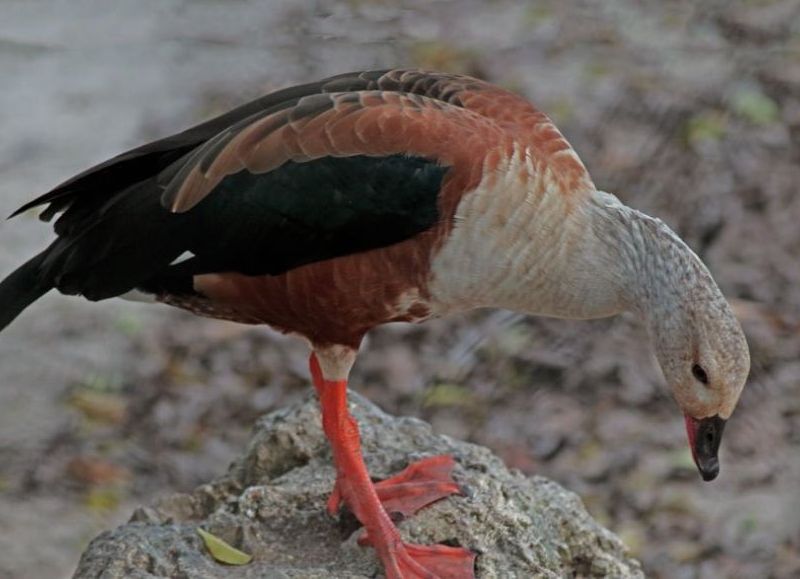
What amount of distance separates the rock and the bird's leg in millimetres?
73

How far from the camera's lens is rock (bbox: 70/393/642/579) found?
4.13 meters

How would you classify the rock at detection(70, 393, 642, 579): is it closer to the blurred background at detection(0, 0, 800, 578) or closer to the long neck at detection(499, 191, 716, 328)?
the long neck at detection(499, 191, 716, 328)

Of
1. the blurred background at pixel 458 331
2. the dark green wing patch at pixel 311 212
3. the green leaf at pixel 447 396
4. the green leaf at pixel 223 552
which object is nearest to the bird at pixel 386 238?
the dark green wing patch at pixel 311 212

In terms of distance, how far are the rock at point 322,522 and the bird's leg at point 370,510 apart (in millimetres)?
73

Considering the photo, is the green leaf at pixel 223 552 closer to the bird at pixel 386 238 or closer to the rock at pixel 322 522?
the rock at pixel 322 522

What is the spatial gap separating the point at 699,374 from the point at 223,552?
1.36 metres

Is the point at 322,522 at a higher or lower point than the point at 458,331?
higher

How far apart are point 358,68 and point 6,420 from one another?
3090 mm

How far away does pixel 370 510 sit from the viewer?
13.6ft

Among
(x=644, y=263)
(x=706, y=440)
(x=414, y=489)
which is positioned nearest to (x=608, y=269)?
(x=644, y=263)

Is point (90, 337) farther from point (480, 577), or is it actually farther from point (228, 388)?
point (480, 577)

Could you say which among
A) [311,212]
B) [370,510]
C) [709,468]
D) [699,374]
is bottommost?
[370,510]

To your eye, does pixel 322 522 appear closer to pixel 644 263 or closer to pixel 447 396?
pixel 644 263

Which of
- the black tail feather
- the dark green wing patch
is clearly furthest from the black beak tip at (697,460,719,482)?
the black tail feather
